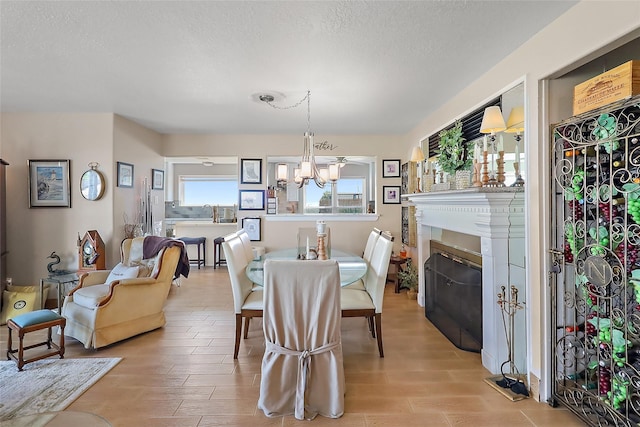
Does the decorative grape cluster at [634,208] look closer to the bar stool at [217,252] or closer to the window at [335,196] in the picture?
the window at [335,196]

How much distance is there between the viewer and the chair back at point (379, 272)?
2.72m

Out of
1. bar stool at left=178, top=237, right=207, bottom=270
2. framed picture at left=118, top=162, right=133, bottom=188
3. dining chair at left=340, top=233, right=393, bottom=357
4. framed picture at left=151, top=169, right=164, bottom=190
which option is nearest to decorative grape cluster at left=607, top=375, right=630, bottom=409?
dining chair at left=340, top=233, right=393, bottom=357

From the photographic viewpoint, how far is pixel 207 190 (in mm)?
7980

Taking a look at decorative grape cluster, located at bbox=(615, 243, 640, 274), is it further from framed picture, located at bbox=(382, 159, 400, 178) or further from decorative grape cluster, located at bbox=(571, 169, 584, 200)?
framed picture, located at bbox=(382, 159, 400, 178)

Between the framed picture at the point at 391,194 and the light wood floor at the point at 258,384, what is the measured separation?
233 centimetres

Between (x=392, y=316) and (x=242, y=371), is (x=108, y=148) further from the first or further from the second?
(x=392, y=316)

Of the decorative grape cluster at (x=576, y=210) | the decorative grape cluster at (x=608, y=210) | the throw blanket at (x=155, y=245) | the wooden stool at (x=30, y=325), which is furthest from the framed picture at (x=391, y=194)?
the wooden stool at (x=30, y=325)

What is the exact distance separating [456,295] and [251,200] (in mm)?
3457

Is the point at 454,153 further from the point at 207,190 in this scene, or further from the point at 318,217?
the point at 207,190

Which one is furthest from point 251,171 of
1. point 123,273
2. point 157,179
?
point 123,273

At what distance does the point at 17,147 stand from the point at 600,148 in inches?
224

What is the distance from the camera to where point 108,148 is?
3949 millimetres

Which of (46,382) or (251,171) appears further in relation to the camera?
(251,171)

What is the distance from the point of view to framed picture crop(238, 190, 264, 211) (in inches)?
207
